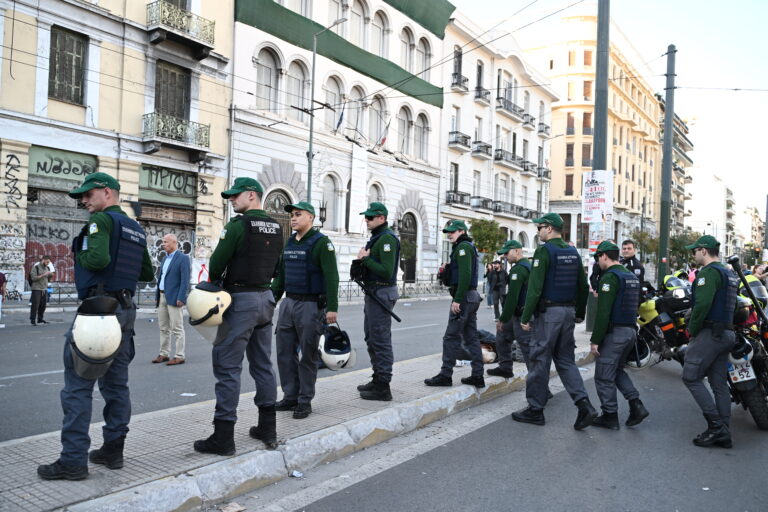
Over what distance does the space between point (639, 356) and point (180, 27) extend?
61.6 ft

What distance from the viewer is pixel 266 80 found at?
82.1ft

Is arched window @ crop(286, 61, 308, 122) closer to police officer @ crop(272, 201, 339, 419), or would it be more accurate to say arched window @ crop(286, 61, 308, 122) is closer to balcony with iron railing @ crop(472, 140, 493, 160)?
balcony with iron railing @ crop(472, 140, 493, 160)

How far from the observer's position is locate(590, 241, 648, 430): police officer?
6.05 meters

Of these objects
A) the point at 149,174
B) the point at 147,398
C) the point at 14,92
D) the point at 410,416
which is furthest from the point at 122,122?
the point at 410,416

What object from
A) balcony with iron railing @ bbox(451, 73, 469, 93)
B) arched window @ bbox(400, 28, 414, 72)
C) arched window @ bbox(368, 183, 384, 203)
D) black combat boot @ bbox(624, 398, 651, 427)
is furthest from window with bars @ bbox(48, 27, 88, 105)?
balcony with iron railing @ bbox(451, 73, 469, 93)

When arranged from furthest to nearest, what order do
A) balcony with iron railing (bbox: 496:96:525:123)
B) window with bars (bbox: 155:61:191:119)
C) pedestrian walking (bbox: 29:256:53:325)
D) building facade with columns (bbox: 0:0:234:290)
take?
balcony with iron railing (bbox: 496:96:525:123) → window with bars (bbox: 155:61:191:119) → building facade with columns (bbox: 0:0:234:290) → pedestrian walking (bbox: 29:256:53:325)

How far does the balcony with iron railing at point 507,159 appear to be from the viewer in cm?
4172

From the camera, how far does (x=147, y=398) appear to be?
664 centimetres

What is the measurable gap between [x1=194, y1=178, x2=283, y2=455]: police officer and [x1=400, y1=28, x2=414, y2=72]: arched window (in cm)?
3011

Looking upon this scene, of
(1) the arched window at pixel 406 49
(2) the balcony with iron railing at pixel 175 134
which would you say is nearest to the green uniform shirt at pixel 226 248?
(2) the balcony with iron railing at pixel 175 134

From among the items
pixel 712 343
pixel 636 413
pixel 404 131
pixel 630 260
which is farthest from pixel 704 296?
pixel 404 131

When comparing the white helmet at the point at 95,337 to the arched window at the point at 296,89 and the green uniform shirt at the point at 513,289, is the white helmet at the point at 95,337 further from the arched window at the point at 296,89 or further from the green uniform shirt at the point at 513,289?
the arched window at the point at 296,89

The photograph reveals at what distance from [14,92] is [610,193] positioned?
626 inches

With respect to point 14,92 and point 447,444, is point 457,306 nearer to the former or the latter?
point 447,444
